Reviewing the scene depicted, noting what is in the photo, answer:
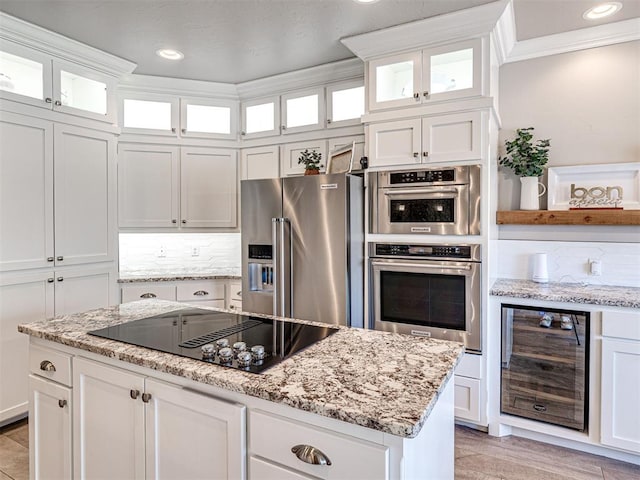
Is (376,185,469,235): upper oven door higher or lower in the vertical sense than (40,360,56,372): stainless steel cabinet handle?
higher

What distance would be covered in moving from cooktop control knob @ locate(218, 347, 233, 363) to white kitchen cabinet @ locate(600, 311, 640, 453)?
2.12 m

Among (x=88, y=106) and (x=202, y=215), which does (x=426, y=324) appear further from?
(x=88, y=106)

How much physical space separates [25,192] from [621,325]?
3829 mm

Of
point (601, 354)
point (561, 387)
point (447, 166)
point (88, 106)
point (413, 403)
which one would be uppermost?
point (88, 106)

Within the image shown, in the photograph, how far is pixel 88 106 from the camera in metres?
3.10

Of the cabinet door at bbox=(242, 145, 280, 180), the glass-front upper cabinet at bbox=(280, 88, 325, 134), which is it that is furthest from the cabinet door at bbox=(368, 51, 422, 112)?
the cabinet door at bbox=(242, 145, 280, 180)

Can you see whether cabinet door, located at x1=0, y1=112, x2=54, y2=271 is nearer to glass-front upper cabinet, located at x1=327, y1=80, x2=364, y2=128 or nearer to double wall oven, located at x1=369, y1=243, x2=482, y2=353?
glass-front upper cabinet, located at x1=327, y1=80, x2=364, y2=128

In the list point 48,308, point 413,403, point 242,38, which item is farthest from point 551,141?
point 48,308

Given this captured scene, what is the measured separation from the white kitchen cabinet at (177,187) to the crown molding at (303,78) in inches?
24.9

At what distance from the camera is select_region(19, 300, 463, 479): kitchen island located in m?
1.00

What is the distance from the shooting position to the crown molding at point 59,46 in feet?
8.38

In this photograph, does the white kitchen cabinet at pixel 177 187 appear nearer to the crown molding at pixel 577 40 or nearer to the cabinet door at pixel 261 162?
the cabinet door at pixel 261 162

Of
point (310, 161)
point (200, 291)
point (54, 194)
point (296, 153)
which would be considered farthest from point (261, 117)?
point (54, 194)

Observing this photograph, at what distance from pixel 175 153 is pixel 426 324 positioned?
2728 millimetres
